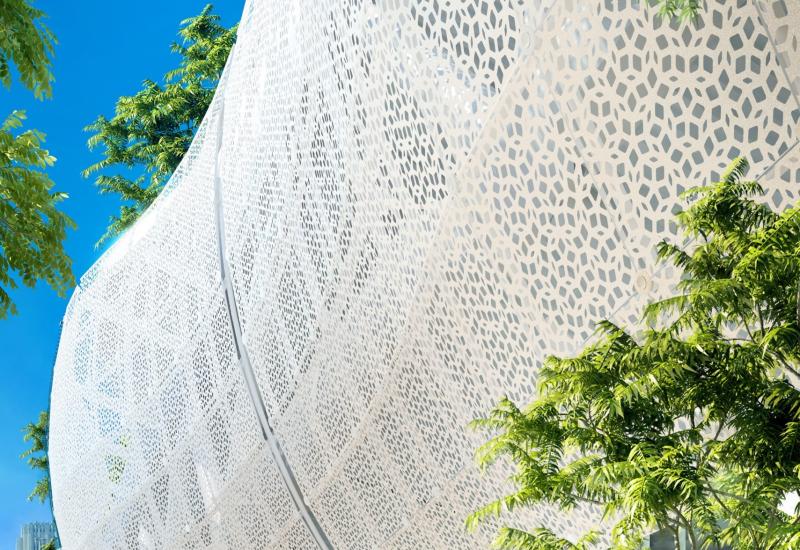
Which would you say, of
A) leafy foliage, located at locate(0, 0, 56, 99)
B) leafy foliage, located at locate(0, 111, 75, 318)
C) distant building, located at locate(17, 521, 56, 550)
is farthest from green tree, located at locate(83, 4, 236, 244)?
distant building, located at locate(17, 521, 56, 550)

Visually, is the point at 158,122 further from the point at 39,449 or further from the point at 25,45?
the point at 25,45

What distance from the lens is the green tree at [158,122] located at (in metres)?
21.1

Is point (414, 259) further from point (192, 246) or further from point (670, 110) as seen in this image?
point (192, 246)

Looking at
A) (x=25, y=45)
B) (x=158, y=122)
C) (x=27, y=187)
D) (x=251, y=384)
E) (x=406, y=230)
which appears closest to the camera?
(x=25, y=45)

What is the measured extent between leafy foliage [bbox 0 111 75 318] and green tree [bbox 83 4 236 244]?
13696mm

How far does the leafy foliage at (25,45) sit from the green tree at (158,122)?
13943 mm

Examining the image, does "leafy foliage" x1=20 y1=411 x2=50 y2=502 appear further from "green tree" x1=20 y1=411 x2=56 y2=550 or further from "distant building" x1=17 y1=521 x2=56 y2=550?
"distant building" x1=17 y1=521 x2=56 y2=550

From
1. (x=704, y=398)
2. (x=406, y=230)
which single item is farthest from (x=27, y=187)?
(x=704, y=398)

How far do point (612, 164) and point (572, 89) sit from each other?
0.47 m

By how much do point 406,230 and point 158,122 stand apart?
15.4m

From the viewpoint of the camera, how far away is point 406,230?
747 centimetres

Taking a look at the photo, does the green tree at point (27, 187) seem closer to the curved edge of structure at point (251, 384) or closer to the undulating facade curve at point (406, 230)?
the undulating facade curve at point (406, 230)

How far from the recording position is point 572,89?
19.5 feet

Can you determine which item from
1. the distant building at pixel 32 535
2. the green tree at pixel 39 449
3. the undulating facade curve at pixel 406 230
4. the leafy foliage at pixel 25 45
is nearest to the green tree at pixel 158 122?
the green tree at pixel 39 449
